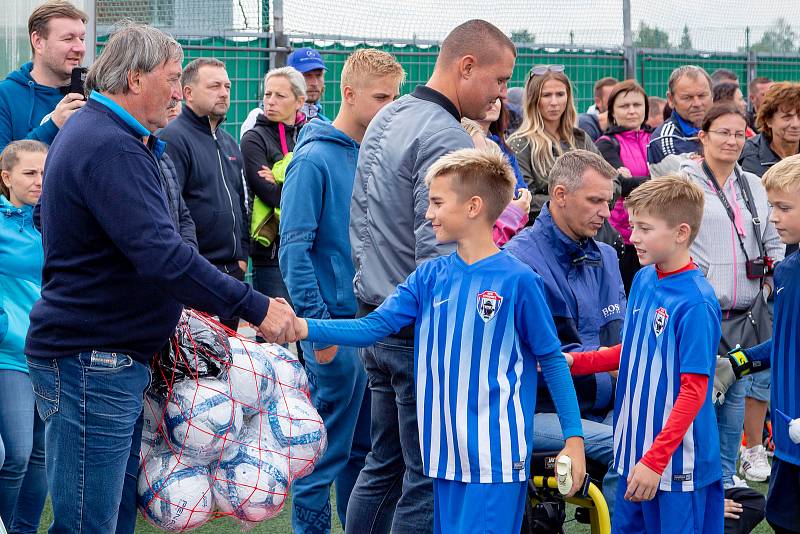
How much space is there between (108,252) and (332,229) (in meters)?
1.46

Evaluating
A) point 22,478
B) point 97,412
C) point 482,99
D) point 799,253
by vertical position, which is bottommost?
point 22,478

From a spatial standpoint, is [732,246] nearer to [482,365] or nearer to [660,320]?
[660,320]

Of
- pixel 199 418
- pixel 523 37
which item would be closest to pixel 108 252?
pixel 199 418

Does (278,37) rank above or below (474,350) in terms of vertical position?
above

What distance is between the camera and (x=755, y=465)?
5.79m

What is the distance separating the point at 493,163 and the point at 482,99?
475mm

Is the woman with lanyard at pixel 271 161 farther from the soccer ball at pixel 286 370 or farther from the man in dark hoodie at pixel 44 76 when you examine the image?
the soccer ball at pixel 286 370

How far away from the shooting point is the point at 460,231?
10.9 ft

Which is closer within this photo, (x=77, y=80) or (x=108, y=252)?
(x=108, y=252)

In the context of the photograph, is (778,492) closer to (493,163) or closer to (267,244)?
(493,163)

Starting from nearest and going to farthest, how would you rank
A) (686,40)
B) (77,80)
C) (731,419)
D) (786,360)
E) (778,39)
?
(786,360), (77,80), (731,419), (686,40), (778,39)

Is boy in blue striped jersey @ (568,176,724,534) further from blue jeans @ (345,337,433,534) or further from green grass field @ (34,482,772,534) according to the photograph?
green grass field @ (34,482,772,534)

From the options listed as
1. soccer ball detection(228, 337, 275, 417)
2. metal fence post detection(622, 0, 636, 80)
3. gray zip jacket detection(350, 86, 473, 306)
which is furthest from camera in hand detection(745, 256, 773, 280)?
metal fence post detection(622, 0, 636, 80)

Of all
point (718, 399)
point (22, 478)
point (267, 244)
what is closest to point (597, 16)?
point (267, 244)
